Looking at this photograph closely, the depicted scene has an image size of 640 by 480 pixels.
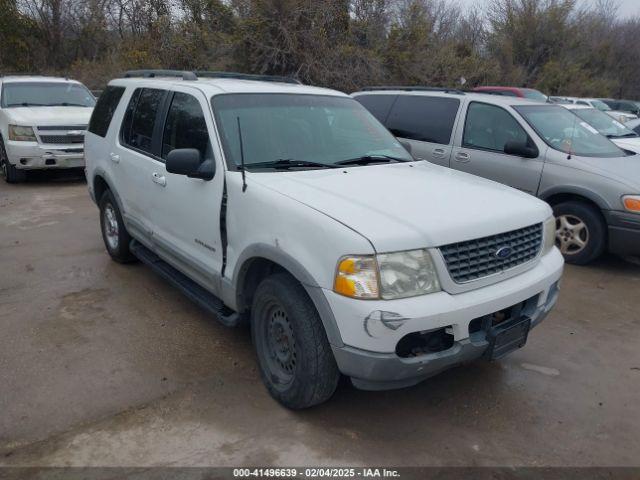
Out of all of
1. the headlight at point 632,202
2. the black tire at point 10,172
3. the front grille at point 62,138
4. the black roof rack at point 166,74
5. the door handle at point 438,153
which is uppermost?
the black roof rack at point 166,74

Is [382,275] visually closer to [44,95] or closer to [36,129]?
[36,129]

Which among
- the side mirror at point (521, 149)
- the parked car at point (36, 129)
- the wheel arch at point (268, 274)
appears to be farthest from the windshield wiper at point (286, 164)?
the parked car at point (36, 129)

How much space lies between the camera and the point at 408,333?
8.90ft

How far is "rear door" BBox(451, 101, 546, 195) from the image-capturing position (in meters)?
6.38

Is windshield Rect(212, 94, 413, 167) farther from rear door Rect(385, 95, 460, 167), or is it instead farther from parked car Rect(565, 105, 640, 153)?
parked car Rect(565, 105, 640, 153)

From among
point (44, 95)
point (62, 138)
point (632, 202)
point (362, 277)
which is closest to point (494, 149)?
point (632, 202)

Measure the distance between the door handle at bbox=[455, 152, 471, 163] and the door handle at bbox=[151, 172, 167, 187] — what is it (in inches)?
155

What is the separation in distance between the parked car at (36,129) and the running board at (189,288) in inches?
205

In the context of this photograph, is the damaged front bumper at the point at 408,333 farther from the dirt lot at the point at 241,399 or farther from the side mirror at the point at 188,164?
the side mirror at the point at 188,164

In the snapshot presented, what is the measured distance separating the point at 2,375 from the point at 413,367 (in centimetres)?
269

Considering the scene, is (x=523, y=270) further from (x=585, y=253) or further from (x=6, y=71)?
(x=6, y=71)

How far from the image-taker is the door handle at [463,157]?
6.84 meters

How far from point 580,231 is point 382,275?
415 cm

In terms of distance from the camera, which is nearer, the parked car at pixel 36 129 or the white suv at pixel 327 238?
the white suv at pixel 327 238
